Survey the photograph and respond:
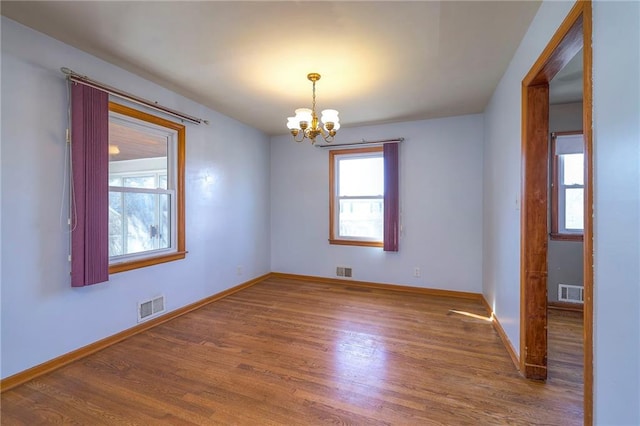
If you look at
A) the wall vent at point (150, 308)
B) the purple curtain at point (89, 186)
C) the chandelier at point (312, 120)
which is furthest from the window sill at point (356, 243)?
the purple curtain at point (89, 186)

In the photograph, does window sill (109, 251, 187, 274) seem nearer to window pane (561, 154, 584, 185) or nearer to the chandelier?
the chandelier

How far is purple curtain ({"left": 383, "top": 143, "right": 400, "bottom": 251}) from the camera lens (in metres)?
4.20

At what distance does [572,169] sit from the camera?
11.6 ft

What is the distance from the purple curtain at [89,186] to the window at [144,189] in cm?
22

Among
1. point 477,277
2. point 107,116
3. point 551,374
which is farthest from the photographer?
point 477,277

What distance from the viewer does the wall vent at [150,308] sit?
9.45 ft

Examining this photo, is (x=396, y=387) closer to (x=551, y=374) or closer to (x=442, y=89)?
(x=551, y=374)

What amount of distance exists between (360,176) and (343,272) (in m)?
1.63

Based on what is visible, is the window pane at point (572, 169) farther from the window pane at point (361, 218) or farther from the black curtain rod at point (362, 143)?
the window pane at point (361, 218)

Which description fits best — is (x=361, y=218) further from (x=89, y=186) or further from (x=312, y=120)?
(x=89, y=186)

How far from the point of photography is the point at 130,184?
2865mm

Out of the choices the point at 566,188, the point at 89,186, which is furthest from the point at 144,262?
the point at 566,188

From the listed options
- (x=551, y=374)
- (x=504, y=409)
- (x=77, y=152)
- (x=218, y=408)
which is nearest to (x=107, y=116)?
(x=77, y=152)

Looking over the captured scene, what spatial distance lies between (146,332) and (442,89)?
4.06 metres
